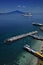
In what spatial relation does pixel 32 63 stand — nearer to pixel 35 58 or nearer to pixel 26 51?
pixel 35 58

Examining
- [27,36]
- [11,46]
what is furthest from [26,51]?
[27,36]

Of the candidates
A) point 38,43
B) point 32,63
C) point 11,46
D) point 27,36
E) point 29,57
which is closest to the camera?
point 32,63

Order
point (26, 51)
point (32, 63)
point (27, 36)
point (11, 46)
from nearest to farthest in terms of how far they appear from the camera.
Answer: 1. point (32, 63)
2. point (26, 51)
3. point (11, 46)
4. point (27, 36)

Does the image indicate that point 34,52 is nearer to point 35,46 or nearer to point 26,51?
point 26,51

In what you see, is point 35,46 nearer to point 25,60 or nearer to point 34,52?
point 34,52

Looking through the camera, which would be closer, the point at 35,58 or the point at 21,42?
the point at 35,58

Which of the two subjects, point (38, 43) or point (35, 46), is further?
point (38, 43)

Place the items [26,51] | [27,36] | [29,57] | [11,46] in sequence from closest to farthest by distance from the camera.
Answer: [29,57] < [26,51] < [11,46] < [27,36]

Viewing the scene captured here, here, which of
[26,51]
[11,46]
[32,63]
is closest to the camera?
[32,63]

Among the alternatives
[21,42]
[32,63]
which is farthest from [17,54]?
[21,42]
